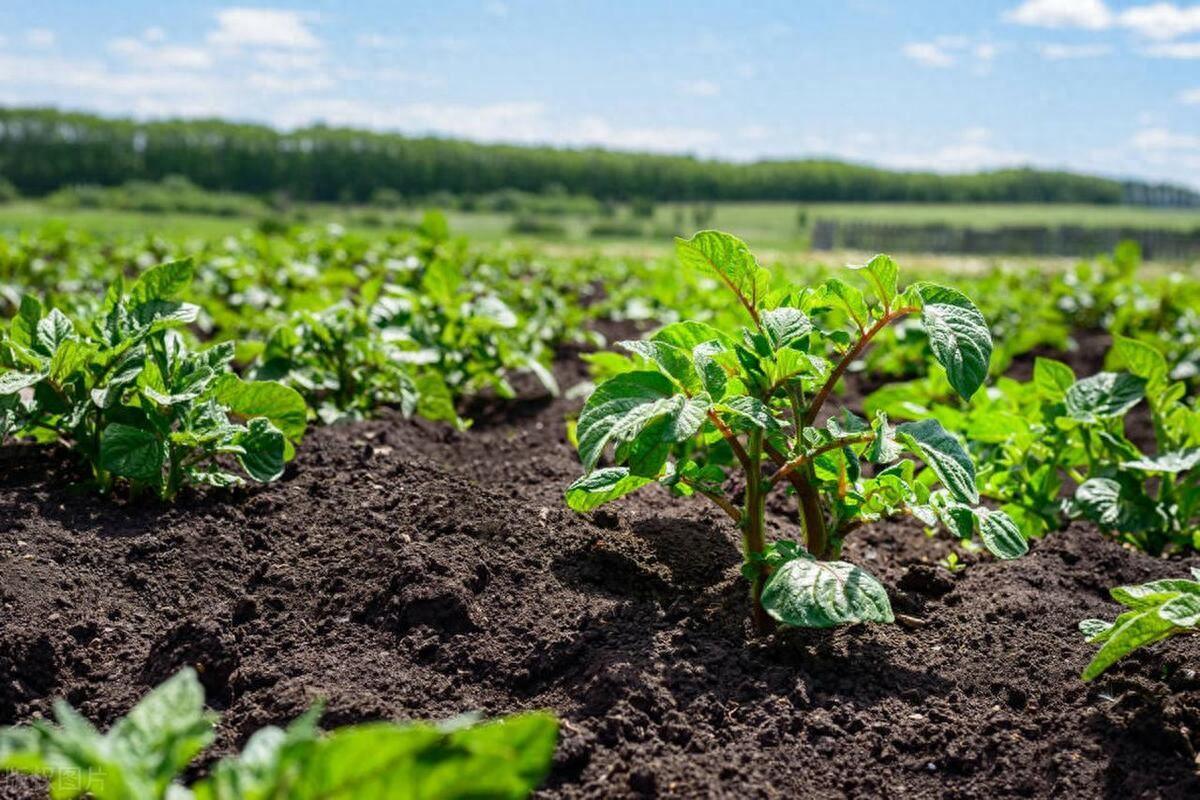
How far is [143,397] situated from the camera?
8.36ft

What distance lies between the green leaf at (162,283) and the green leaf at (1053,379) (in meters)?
2.43

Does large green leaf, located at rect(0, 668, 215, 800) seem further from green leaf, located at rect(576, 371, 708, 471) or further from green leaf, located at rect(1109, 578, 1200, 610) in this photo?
green leaf, located at rect(1109, 578, 1200, 610)

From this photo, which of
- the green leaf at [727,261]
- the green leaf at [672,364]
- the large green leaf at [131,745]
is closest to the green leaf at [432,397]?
the green leaf at [727,261]

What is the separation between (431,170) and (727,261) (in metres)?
65.8

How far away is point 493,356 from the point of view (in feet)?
14.8

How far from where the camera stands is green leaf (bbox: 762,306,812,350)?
2.07m

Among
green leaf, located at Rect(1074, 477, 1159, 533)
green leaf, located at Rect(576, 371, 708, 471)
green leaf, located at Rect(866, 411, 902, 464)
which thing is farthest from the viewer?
green leaf, located at Rect(1074, 477, 1159, 533)

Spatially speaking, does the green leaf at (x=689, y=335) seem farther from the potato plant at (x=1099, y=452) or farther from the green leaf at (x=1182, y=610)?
the potato plant at (x=1099, y=452)

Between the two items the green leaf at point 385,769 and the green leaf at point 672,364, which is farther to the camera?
the green leaf at point 672,364

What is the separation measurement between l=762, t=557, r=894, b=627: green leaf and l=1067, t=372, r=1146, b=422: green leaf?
4.06ft

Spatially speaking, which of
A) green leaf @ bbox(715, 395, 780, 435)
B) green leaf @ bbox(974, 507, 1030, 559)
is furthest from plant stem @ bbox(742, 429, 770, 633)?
green leaf @ bbox(974, 507, 1030, 559)

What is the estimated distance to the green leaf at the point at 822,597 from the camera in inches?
74.8

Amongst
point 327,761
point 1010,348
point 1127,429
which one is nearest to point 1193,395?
point 1127,429

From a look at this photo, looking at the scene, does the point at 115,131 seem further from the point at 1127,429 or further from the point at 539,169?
the point at 1127,429
